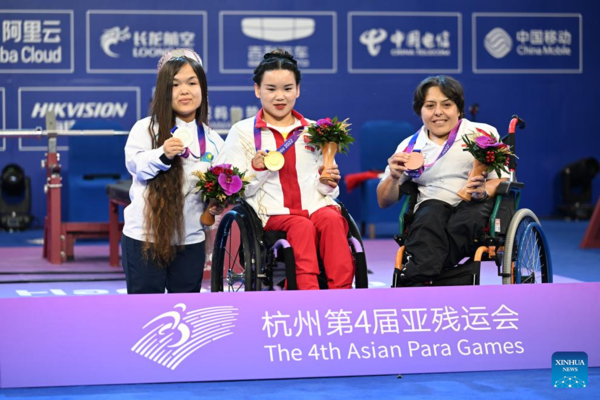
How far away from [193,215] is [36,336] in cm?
94

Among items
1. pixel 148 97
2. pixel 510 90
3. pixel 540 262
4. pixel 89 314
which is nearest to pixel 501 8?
pixel 510 90

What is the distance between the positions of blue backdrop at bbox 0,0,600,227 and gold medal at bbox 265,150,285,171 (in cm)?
582

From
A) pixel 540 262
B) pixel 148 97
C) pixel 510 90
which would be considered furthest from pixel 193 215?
pixel 510 90

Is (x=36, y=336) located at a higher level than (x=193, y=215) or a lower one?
lower

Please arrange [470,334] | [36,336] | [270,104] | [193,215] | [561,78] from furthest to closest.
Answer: [561,78] < [270,104] < [193,215] < [470,334] < [36,336]

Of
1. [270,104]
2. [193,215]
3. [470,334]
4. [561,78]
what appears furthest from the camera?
[561,78]

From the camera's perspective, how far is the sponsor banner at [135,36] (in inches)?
404

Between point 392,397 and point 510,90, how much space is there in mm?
8036

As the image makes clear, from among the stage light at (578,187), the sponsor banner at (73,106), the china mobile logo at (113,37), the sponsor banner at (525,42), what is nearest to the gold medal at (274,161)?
the sponsor banner at (73,106)

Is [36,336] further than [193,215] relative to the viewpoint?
No

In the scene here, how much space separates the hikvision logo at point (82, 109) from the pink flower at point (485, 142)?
659 centimetres

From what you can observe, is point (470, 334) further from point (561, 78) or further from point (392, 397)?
point (561, 78)

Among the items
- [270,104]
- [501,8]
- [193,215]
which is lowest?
[193,215]

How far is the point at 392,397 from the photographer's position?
3381mm
